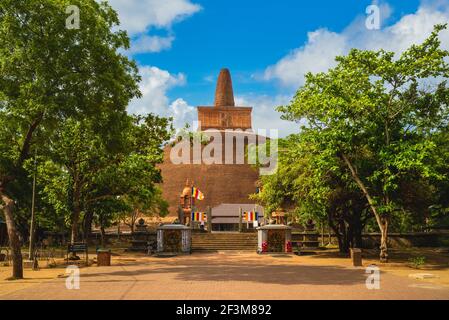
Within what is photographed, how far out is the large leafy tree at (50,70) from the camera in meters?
16.6

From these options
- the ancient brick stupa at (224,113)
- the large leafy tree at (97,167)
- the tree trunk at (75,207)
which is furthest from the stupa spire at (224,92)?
the tree trunk at (75,207)

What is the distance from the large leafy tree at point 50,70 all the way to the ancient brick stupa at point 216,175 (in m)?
57.7

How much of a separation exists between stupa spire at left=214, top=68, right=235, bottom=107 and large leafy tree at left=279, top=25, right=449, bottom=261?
7001 cm

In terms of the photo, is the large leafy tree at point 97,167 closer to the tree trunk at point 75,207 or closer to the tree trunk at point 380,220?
the tree trunk at point 75,207

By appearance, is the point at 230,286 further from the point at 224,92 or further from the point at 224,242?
the point at 224,92

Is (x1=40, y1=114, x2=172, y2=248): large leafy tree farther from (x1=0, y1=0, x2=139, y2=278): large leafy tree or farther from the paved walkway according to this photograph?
the paved walkway

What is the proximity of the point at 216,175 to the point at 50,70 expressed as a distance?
65499mm

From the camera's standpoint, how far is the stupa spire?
93.9 m

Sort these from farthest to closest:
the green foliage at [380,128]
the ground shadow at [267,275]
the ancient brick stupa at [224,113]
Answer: the ancient brick stupa at [224,113]
the green foliage at [380,128]
the ground shadow at [267,275]

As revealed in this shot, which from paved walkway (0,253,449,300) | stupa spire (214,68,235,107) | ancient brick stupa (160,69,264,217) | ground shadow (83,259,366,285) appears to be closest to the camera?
paved walkway (0,253,449,300)

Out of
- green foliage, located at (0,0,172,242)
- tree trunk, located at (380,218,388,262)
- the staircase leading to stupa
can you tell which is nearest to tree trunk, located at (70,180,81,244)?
green foliage, located at (0,0,172,242)

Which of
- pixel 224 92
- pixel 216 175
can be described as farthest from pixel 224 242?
pixel 224 92

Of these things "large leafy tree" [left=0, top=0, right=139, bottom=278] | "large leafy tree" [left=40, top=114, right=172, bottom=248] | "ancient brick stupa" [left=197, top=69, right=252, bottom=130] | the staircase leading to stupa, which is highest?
"ancient brick stupa" [left=197, top=69, right=252, bottom=130]
